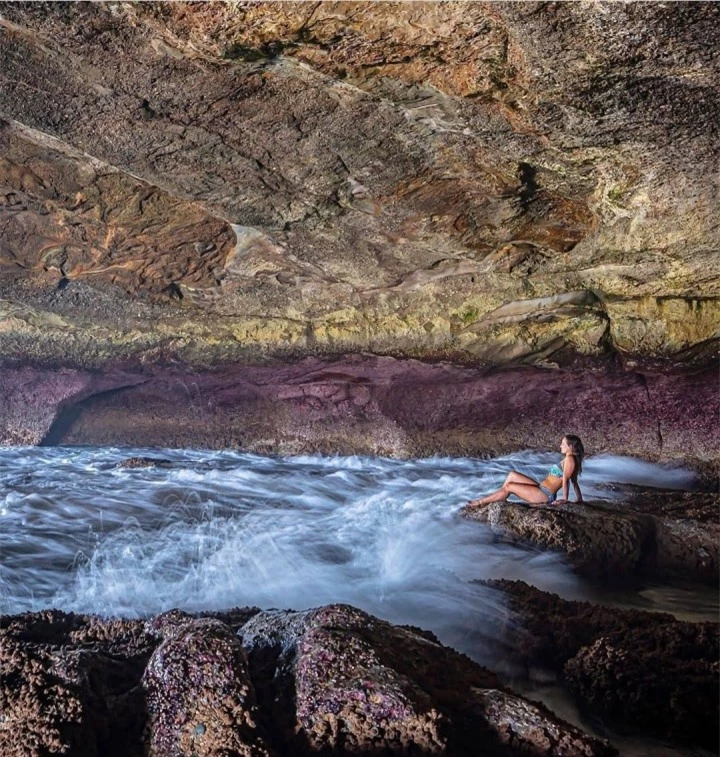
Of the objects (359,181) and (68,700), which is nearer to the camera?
(68,700)

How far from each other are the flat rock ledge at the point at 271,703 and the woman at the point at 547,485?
2.66 m

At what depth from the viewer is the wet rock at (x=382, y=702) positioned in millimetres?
2072

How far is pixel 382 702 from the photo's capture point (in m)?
2.09

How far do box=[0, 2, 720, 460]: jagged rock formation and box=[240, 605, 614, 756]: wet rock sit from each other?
2.80 meters

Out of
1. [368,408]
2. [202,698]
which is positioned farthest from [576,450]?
[202,698]

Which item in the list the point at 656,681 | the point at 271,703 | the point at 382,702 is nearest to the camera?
the point at 382,702

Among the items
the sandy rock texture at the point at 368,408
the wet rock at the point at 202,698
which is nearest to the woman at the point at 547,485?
the sandy rock texture at the point at 368,408

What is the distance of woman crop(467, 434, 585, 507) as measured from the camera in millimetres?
5012

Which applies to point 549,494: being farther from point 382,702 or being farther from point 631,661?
point 382,702

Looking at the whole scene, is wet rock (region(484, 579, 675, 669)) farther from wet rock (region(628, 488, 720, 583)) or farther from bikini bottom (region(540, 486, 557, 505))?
bikini bottom (region(540, 486, 557, 505))

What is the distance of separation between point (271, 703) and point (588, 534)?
244cm

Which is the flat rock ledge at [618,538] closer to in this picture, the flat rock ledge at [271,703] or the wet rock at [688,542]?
the wet rock at [688,542]

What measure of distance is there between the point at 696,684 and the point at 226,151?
4261mm

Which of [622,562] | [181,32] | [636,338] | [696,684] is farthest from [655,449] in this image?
[181,32]
